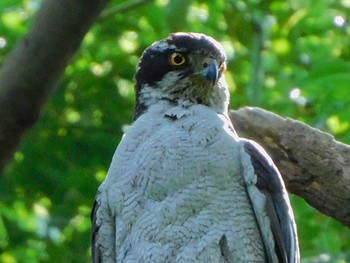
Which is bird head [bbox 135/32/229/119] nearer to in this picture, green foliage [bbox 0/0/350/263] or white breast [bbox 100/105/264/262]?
white breast [bbox 100/105/264/262]

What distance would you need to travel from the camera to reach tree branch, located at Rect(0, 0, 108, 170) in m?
6.01

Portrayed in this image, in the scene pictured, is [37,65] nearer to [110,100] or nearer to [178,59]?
[178,59]

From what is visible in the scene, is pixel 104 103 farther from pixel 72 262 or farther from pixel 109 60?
pixel 72 262

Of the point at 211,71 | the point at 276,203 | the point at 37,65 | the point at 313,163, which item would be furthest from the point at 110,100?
→ the point at 276,203

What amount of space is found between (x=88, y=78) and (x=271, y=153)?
302 centimetres

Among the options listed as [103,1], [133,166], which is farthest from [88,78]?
[133,166]

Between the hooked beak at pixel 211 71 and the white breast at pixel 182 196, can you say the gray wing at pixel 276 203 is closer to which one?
the white breast at pixel 182 196

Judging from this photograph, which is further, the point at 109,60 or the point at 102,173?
the point at 109,60

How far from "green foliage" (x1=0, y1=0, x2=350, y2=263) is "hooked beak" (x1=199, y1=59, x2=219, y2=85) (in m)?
1.63

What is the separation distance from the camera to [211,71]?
5891 millimetres

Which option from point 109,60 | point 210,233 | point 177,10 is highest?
point 109,60

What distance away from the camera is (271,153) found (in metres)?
6.14

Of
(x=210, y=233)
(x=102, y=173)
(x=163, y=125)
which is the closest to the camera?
(x=210, y=233)

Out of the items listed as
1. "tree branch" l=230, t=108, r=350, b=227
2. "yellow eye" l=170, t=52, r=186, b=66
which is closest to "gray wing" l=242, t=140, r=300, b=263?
"tree branch" l=230, t=108, r=350, b=227
